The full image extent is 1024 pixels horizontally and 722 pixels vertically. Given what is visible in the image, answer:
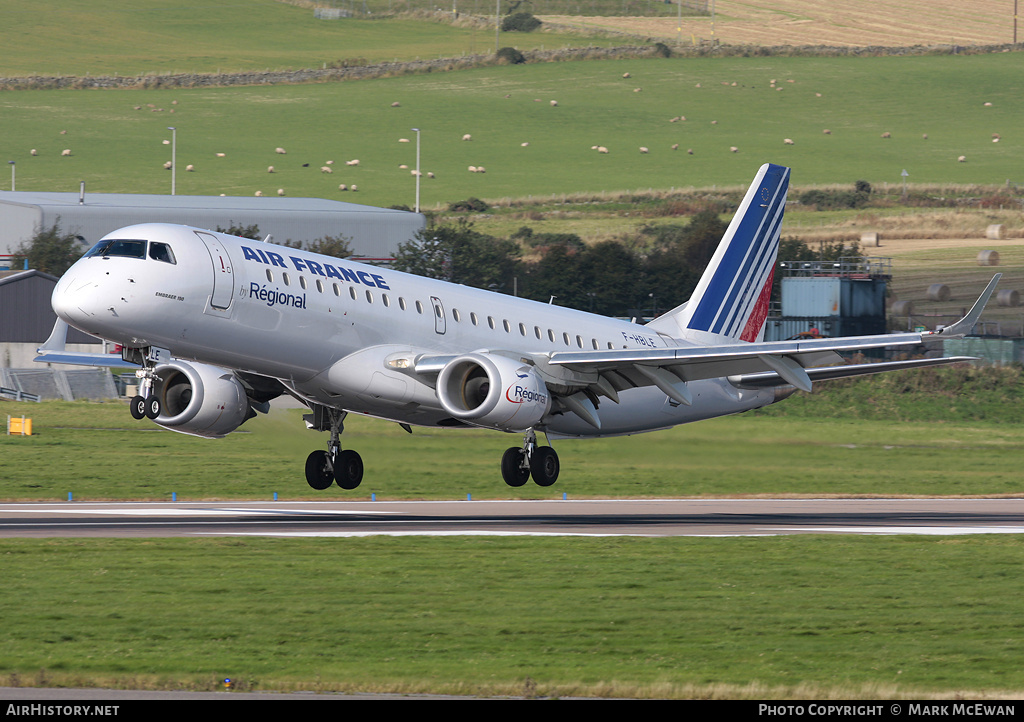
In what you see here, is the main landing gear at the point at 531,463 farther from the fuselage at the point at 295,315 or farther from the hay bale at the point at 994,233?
the hay bale at the point at 994,233

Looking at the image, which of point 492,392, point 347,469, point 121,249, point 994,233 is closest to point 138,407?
point 121,249

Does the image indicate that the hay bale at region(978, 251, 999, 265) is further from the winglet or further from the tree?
the winglet

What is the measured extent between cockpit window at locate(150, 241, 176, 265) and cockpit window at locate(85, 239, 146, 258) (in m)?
0.22

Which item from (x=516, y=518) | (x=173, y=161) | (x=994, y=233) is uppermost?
(x=173, y=161)

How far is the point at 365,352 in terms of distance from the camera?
1355 inches

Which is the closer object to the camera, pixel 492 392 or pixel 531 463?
pixel 492 392

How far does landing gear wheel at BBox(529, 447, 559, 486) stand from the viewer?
37406 millimetres

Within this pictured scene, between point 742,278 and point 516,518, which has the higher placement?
point 742,278

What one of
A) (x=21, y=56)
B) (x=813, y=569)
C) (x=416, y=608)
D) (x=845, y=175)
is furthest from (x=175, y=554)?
(x=21, y=56)

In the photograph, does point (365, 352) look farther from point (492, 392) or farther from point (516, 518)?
point (516, 518)

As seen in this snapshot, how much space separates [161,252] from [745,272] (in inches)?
888

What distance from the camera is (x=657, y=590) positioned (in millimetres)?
25516

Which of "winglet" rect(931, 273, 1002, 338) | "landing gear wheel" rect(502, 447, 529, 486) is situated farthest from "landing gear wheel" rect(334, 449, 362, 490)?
"winglet" rect(931, 273, 1002, 338)

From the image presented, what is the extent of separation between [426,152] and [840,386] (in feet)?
286
